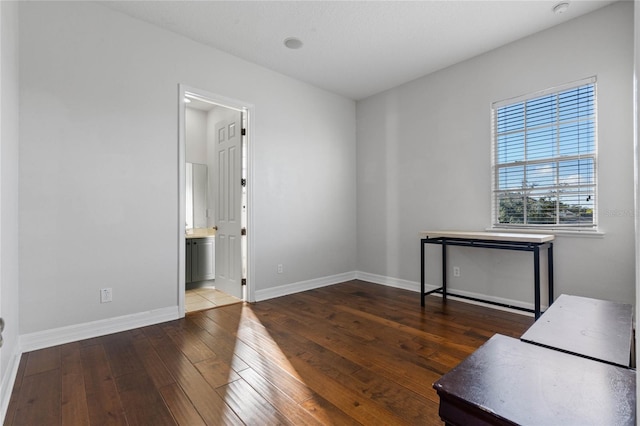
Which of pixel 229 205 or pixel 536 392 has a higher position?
pixel 229 205

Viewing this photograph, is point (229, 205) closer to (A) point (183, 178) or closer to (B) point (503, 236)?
(A) point (183, 178)

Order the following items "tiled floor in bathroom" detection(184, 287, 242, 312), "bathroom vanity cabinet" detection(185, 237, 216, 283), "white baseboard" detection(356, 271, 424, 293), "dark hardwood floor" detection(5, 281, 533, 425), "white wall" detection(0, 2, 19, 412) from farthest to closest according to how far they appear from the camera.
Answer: "bathroom vanity cabinet" detection(185, 237, 216, 283) → "white baseboard" detection(356, 271, 424, 293) → "tiled floor in bathroom" detection(184, 287, 242, 312) → "white wall" detection(0, 2, 19, 412) → "dark hardwood floor" detection(5, 281, 533, 425)

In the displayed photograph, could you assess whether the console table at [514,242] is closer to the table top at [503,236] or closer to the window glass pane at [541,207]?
the table top at [503,236]

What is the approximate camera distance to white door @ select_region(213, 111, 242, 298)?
3.96m

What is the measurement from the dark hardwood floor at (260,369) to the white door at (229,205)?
0.76 metres

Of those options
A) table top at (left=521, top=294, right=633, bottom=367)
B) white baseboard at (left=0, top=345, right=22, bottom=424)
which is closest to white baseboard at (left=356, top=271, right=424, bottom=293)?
table top at (left=521, top=294, right=633, bottom=367)

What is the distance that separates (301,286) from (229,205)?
4.88ft

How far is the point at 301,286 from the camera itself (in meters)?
4.39

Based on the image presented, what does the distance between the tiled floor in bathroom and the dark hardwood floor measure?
0.95 ft

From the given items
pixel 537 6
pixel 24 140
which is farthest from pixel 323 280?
pixel 537 6

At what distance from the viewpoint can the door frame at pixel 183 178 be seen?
3268 mm

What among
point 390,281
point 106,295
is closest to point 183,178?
point 106,295

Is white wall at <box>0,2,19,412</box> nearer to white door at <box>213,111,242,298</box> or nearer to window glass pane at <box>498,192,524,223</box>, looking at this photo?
white door at <box>213,111,242,298</box>

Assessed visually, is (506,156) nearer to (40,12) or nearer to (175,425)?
(175,425)
